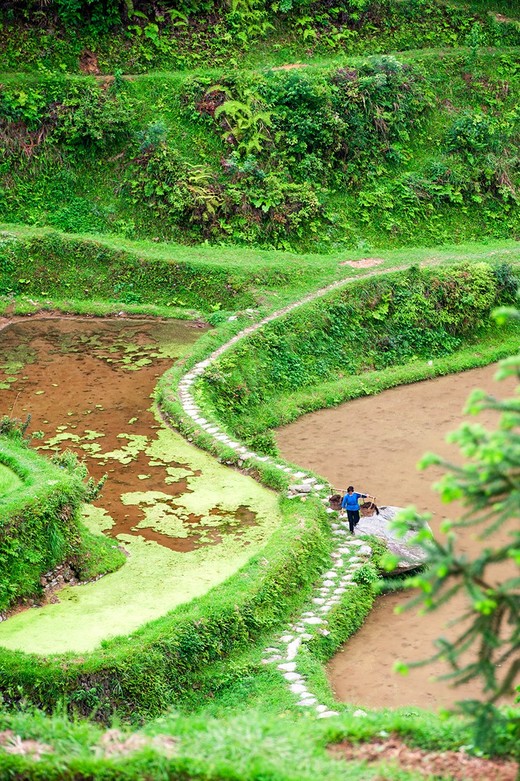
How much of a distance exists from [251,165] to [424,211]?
6084 millimetres

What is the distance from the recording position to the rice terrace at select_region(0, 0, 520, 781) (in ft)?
35.7

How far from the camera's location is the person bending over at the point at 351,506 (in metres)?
19.6

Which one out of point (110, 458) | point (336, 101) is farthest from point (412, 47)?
point (110, 458)

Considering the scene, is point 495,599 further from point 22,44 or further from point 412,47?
point 412,47

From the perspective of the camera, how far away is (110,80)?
36250 millimetres

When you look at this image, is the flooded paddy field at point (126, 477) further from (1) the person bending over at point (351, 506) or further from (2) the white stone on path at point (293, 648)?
(2) the white stone on path at point (293, 648)

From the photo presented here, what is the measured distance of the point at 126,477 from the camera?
843 inches

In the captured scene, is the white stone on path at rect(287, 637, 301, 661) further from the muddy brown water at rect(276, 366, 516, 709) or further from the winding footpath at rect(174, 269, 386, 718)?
the muddy brown water at rect(276, 366, 516, 709)

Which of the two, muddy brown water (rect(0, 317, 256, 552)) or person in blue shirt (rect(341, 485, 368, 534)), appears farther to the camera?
muddy brown water (rect(0, 317, 256, 552))

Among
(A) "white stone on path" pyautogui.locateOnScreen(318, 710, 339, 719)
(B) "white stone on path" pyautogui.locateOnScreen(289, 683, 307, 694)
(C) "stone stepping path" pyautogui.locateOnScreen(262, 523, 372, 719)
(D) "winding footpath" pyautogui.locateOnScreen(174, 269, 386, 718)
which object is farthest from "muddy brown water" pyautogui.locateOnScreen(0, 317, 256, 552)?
(A) "white stone on path" pyautogui.locateOnScreen(318, 710, 339, 719)

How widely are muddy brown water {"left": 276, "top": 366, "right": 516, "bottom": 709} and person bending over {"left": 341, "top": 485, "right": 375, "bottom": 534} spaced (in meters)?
1.63

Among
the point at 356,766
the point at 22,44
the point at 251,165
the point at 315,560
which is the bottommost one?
the point at 315,560

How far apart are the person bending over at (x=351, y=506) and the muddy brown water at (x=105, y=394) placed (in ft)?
5.97

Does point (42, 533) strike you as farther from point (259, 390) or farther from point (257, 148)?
A: point (257, 148)
